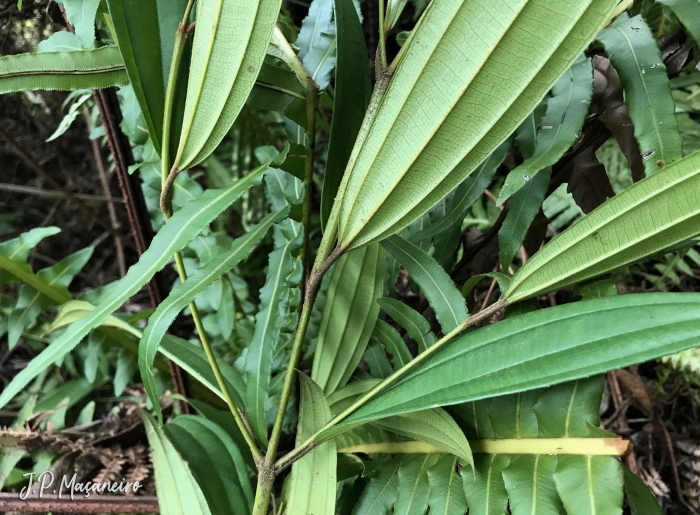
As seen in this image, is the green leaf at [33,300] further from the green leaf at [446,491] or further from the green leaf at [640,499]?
the green leaf at [640,499]

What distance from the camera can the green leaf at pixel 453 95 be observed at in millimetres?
242

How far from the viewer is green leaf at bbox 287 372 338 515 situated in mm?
450

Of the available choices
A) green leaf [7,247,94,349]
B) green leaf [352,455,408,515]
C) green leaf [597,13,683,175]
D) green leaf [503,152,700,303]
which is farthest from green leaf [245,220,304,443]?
green leaf [7,247,94,349]

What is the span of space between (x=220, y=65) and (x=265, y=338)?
267 millimetres

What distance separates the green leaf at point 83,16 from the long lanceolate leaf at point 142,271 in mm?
214

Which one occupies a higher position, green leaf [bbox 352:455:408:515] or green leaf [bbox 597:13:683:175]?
green leaf [bbox 597:13:683:175]

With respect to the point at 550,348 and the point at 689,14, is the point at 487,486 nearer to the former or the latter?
the point at 550,348

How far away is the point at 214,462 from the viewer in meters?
0.57

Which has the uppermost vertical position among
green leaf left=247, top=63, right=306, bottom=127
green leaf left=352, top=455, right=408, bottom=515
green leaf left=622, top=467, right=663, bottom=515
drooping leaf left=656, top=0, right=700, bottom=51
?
green leaf left=247, top=63, right=306, bottom=127

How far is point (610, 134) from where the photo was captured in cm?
45

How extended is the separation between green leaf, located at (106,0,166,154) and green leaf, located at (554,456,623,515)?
468mm

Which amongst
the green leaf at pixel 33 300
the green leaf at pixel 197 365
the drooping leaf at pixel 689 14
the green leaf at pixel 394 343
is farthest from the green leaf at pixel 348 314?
the green leaf at pixel 33 300

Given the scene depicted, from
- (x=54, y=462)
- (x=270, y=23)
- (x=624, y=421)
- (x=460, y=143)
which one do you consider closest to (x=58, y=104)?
(x=54, y=462)

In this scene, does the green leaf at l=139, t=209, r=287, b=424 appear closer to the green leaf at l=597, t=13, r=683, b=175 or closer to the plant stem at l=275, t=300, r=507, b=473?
the plant stem at l=275, t=300, r=507, b=473
